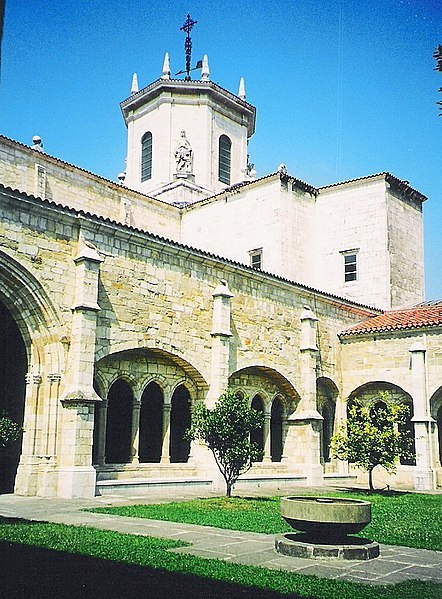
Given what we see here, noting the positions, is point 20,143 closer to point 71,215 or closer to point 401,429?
point 71,215

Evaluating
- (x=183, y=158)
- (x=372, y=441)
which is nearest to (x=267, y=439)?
(x=372, y=441)

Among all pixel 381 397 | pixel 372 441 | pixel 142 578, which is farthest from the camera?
pixel 381 397

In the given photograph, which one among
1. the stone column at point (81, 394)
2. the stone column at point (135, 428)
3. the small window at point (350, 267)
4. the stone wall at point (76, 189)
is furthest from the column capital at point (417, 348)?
the stone wall at point (76, 189)

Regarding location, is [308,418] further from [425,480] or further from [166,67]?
[166,67]

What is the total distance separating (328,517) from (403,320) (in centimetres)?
1633

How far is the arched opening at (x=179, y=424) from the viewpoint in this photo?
19000 millimetres

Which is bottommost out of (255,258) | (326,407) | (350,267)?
(326,407)

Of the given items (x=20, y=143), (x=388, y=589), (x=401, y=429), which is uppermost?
(x=20, y=143)

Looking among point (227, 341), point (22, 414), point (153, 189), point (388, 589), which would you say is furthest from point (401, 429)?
point (388, 589)

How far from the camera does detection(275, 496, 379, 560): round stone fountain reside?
25.6 feet

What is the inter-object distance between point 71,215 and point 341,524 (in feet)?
33.4

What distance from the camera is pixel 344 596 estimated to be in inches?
232

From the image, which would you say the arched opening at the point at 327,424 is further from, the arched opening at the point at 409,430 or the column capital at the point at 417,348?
the column capital at the point at 417,348

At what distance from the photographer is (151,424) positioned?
1839cm
